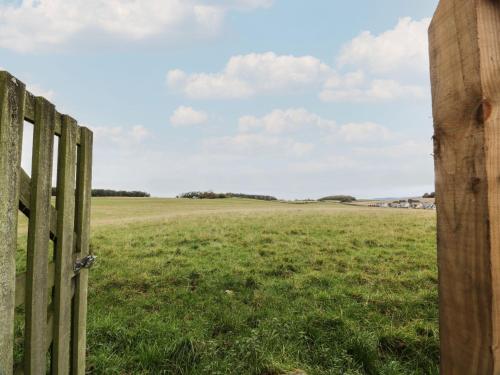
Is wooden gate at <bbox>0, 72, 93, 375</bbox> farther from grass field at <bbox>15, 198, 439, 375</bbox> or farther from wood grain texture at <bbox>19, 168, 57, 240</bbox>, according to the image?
grass field at <bbox>15, 198, 439, 375</bbox>

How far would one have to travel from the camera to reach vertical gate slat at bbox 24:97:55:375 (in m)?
2.42

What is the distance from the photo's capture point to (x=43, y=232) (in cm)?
255

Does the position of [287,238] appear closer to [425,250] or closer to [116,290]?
[425,250]

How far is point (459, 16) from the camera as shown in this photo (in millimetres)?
1417

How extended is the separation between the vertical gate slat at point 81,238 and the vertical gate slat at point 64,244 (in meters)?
0.20

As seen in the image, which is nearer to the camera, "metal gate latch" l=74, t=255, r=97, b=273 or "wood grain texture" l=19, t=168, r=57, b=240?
"wood grain texture" l=19, t=168, r=57, b=240

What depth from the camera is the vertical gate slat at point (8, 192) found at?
81.3 inches

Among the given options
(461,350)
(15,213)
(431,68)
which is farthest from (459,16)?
(15,213)

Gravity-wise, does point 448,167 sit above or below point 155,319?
above

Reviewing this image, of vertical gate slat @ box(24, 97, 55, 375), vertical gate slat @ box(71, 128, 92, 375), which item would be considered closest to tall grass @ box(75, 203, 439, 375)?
vertical gate slat @ box(71, 128, 92, 375)

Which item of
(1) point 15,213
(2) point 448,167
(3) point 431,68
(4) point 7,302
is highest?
(3) point 431,68

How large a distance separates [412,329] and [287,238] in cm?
823

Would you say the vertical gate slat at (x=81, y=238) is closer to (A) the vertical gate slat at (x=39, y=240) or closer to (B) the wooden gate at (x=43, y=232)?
(B) the wooden gate at (x=43, y=232)

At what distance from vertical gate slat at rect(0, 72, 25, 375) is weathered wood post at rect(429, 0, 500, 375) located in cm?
241
